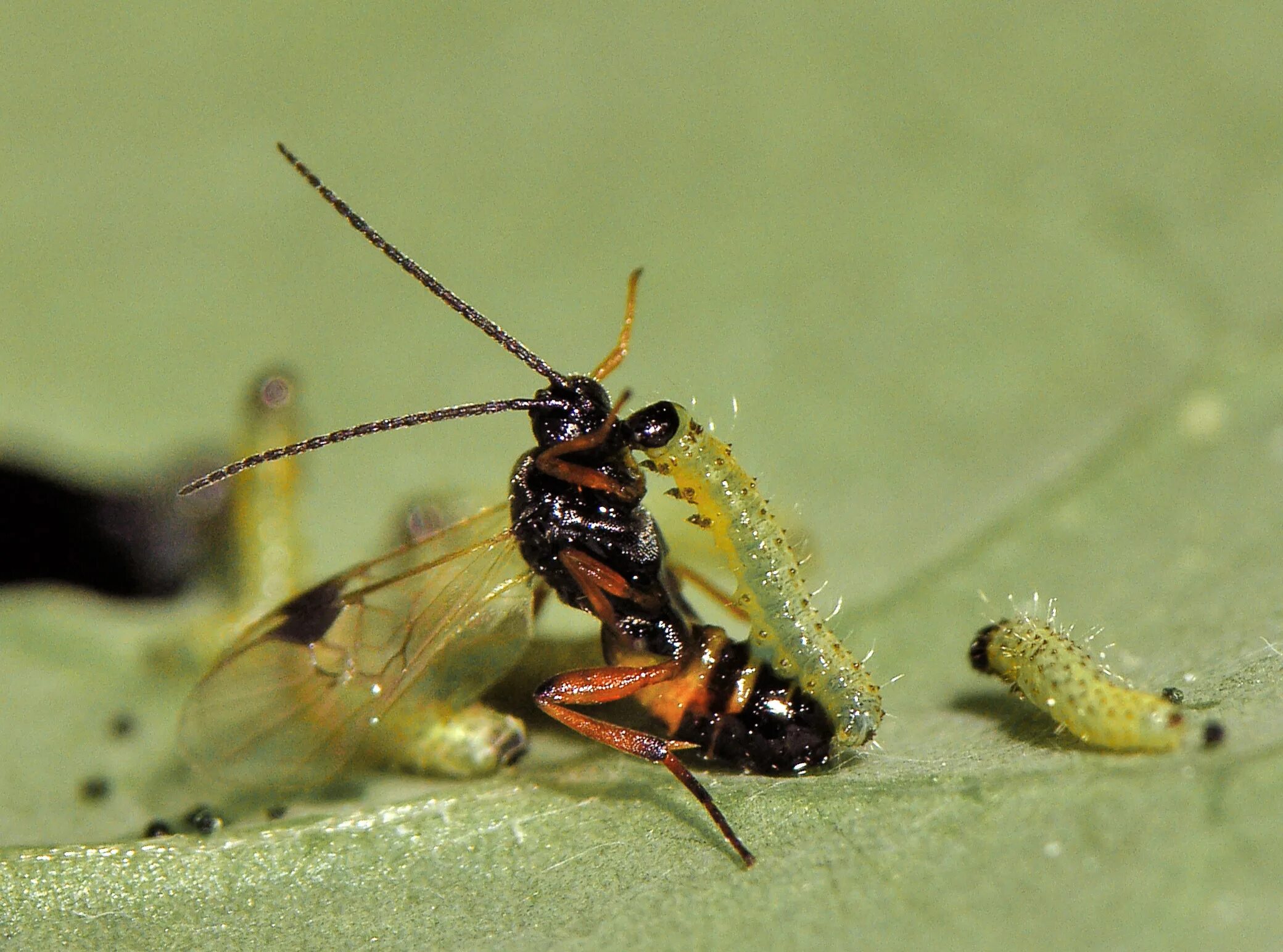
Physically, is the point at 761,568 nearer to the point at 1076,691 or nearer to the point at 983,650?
the point at 983,650

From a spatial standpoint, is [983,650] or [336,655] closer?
[983,650]

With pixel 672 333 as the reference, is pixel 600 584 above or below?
below

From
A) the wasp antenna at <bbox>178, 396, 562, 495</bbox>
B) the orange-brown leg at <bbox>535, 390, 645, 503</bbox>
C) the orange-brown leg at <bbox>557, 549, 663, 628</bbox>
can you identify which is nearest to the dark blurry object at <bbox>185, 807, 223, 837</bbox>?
the wasp antenna at <bbox>178, 396, 562, 495</bbox>

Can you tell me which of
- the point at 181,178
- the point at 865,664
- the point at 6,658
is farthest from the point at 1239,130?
the point at 6,658

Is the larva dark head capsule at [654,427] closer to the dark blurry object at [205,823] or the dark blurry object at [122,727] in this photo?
the dark blurry object at [205,823]

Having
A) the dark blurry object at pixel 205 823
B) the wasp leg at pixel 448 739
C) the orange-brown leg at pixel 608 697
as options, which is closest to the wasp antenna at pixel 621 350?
the orange-brown leg at pixel 608 697

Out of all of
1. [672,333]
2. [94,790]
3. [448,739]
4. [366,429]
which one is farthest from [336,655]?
[672,333]

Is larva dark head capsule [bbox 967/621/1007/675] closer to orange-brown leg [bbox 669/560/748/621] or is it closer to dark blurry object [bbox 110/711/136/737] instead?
orange-brown leg [bbox 669/560/748/621]
